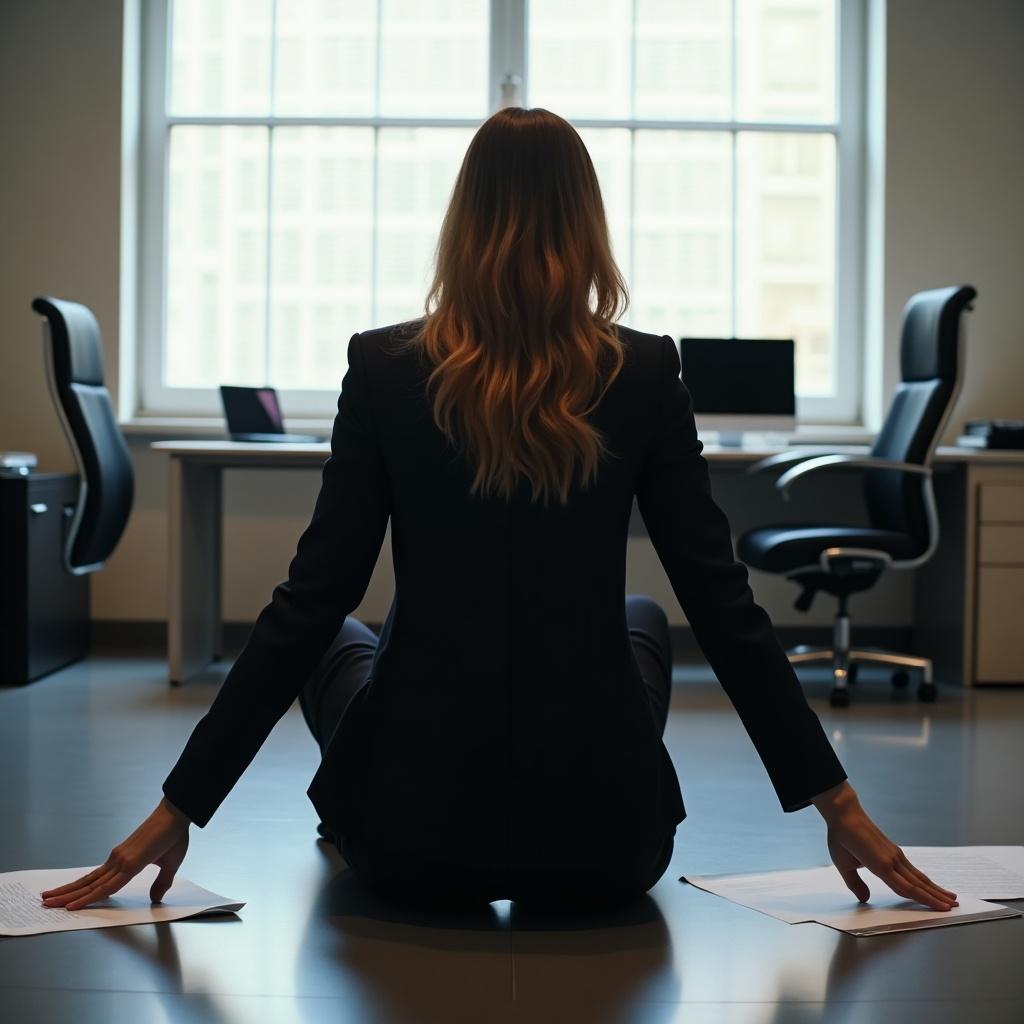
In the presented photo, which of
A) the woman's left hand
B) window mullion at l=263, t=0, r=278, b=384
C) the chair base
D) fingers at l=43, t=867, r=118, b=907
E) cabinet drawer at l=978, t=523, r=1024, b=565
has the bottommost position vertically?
the chair base

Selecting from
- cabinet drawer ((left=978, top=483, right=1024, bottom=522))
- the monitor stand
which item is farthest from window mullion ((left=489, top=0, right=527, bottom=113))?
cabinet drawer ((left=978, top=483, right=1024, bottom=522))

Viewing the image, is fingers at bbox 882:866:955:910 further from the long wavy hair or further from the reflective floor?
the long wavy hair

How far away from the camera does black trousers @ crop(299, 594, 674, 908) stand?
1.80 metres

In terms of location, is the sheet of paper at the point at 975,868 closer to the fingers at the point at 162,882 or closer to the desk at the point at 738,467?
the fingers at the point at 162,882

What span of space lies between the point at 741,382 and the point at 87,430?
2.36 meters

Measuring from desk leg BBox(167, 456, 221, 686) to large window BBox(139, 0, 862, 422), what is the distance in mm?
1009

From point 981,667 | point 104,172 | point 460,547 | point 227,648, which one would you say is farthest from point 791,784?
point 104,172

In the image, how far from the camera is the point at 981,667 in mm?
4625

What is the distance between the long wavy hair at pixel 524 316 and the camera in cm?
165

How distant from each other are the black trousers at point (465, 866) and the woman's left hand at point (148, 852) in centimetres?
25

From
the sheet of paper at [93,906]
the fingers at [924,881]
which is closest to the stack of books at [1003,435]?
the fingers at [924,881]

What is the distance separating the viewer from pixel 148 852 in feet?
5.63

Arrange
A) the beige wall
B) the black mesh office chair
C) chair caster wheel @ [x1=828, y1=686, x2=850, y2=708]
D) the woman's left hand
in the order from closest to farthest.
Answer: the woman's left hand → chair caster wheel @ [x1=828, y1=686, x2=850, y2=708] → the black mesh office chair → the beige wall

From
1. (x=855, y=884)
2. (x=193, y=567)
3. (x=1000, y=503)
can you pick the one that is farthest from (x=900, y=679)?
(x=855, y=884)
